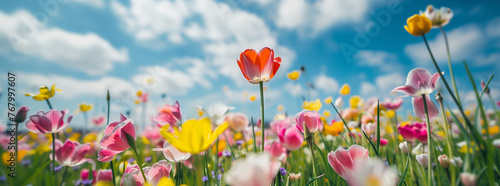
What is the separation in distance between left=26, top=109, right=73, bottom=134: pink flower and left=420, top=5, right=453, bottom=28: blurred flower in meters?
1.67

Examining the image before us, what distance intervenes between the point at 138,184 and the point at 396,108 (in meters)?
2.23

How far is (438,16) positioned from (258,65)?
2.69 ft

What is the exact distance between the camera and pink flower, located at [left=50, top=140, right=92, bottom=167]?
1.10 metres

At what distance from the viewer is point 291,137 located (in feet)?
3.64

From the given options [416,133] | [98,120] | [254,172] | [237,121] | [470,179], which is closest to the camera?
[254,172]

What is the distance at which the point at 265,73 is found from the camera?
2.53 ft

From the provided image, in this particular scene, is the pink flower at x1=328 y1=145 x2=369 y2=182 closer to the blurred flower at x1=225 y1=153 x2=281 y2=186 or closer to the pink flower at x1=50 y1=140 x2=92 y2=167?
the blurred flower at x1=225 y1=153 x2=281 y2=186

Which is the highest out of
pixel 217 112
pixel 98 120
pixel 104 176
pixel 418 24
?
pixel 418 24

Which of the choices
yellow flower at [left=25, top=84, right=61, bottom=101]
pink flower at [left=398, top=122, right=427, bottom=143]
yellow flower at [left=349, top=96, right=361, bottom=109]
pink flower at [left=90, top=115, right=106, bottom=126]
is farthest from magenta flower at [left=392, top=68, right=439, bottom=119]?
pink flower at [left=90, top=115, right=106, bottom=126]

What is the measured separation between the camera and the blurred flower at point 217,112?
0.94 metres

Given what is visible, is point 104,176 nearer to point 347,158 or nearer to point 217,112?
point 217,112

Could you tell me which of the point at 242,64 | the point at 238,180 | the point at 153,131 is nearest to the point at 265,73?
the point at 242,64

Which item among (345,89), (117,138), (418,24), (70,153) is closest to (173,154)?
(117,138)

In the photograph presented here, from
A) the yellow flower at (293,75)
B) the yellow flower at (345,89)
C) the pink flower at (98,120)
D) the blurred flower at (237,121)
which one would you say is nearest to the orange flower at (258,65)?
the blurred flower at (237,121)
